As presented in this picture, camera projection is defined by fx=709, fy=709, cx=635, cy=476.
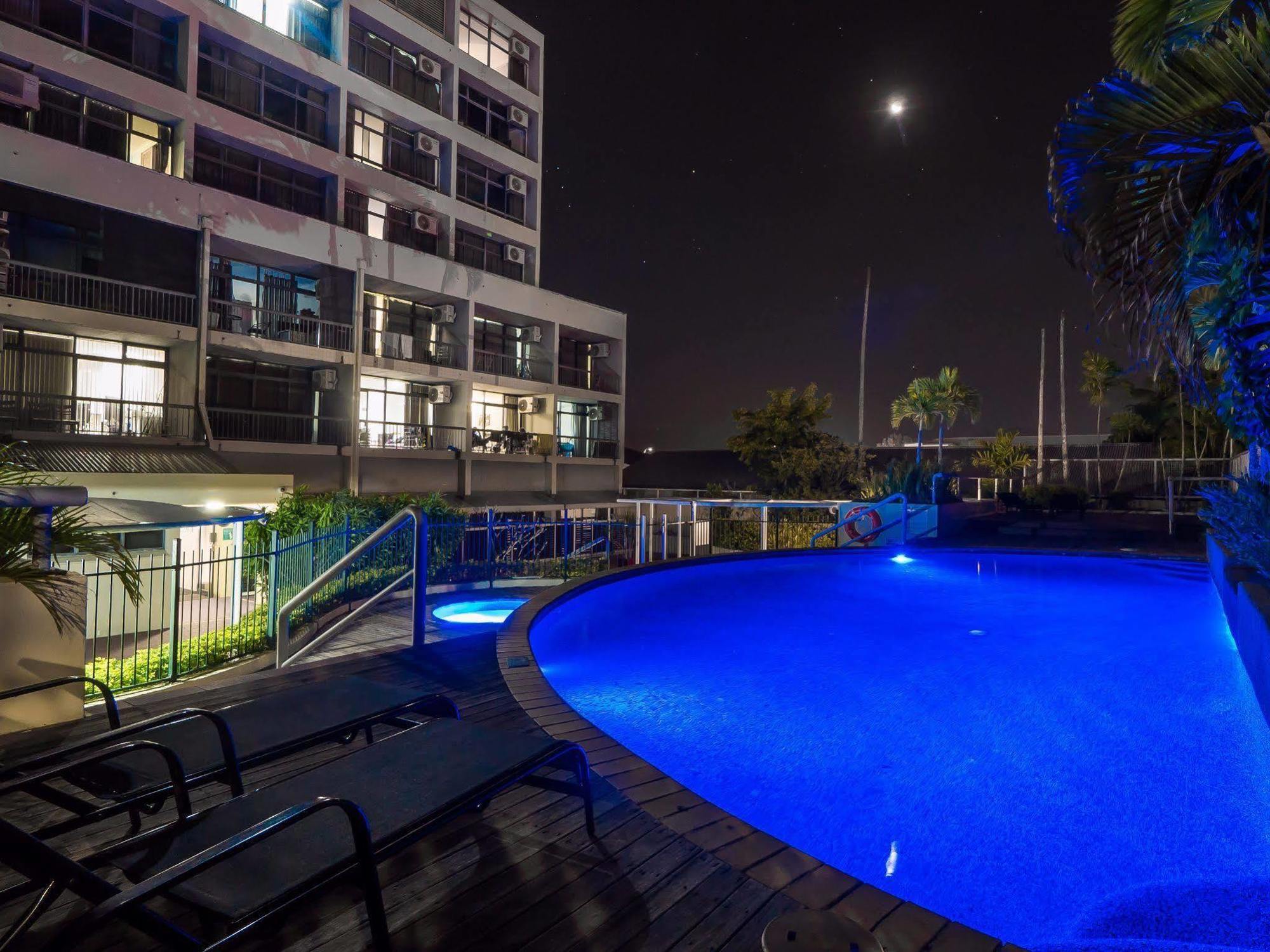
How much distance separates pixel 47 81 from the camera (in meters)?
17.0

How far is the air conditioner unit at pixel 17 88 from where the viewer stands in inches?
608

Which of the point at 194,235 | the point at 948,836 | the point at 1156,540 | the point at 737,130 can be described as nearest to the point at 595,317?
the point at 737,130

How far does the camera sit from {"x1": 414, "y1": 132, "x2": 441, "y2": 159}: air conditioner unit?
→ 2541 cm

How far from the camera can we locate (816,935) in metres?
1.94

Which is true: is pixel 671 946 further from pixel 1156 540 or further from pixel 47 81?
pixel 47 81

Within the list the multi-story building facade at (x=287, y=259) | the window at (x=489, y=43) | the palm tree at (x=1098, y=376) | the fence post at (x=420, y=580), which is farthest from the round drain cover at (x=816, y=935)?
the palm tree at (x=1098, y=376)

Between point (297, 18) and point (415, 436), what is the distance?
13.5m

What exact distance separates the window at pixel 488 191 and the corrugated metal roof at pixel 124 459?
14.7 metres

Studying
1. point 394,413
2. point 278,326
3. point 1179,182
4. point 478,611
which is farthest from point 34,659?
point 394,413

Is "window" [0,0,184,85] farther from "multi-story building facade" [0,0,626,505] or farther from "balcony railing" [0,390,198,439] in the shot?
"balcony railing" [0,390,198,439]

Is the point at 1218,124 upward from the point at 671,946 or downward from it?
upward

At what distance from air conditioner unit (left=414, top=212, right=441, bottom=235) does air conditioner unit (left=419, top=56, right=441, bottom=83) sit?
5044 millimetres

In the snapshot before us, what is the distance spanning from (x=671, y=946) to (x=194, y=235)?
22051mm

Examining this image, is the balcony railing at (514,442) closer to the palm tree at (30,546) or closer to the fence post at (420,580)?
the fence post at (420,580)
